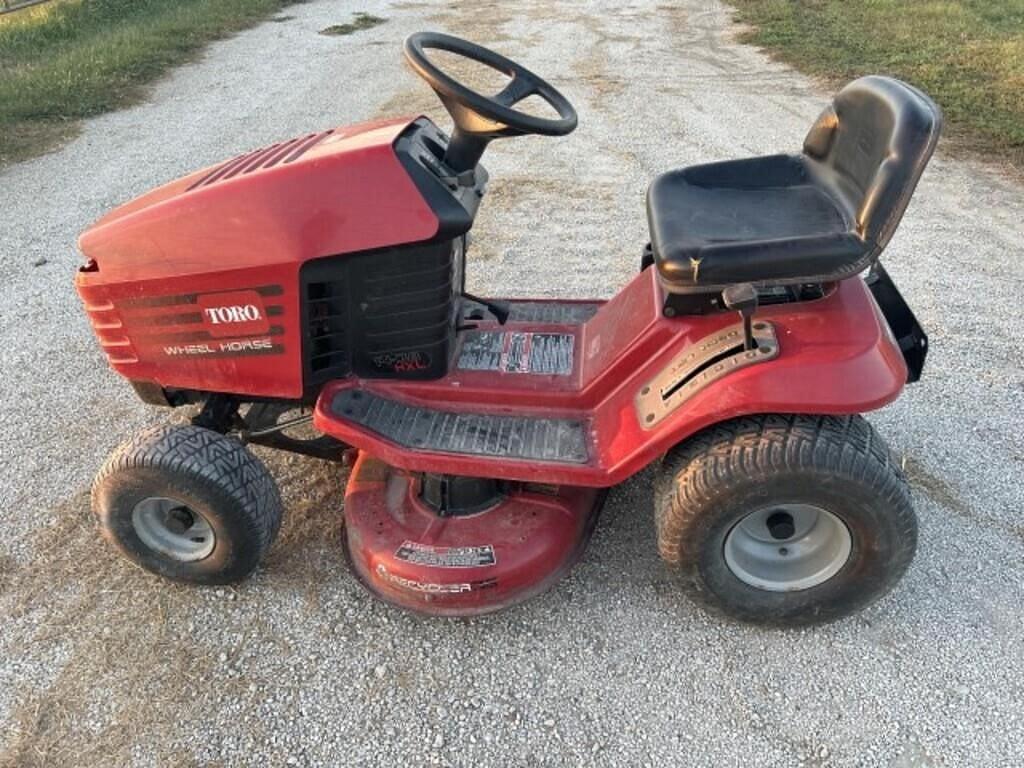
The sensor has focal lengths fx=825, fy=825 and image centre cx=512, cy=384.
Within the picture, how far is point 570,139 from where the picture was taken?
20.2ft

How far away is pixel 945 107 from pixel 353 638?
649cm

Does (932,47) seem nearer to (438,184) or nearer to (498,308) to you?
(498,308)

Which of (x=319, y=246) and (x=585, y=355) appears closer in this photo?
(x=319, y=246)

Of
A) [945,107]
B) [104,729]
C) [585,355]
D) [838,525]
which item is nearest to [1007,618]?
[838,525]

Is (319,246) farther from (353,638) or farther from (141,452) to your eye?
(353,638)

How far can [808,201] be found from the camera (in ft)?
8.16

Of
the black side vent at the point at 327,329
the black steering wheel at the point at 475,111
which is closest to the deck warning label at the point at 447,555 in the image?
the black side vent at the point at 327,329

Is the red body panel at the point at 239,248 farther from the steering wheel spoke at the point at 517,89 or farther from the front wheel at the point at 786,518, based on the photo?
the front wheel at the point at 786,518

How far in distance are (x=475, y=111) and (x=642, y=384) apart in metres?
0.88

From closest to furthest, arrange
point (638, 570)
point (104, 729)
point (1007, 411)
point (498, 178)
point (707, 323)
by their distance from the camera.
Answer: point (104, 729)
point (707, 323)
point (638, 570)
point (1007, 411)
point (498, 178)

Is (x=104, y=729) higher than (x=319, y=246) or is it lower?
lower

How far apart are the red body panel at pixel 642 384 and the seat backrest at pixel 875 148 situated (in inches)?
9.8

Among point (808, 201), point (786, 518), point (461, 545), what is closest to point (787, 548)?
point (786, 518)

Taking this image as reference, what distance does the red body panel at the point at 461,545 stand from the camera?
2.27 meters
